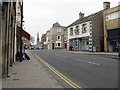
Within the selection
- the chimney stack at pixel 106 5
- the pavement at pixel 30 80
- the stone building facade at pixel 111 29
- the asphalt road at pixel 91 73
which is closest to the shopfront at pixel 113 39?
the stone building facade at pixel 111 29

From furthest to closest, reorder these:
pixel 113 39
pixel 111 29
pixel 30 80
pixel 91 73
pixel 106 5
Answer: pixel 106 5 < pixel 111 29 < pixel 113 39 < pixel 91 73 < pixel 30 80

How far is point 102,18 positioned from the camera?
4666cm

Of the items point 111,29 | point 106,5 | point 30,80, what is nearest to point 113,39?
point 111,29

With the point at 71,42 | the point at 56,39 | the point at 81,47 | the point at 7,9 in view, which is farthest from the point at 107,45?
the point at 56,39

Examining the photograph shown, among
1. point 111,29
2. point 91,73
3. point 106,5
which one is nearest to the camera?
point 91,73

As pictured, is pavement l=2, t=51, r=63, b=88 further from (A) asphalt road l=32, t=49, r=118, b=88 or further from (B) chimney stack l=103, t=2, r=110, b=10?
(B) chimney stack l=103, t=2, r=110, b=10

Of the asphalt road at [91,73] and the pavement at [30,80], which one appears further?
the asphalt road at [91,73]

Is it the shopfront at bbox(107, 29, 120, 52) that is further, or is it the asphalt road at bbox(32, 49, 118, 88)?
the shopfront at bbox(107, 29, 120, 52)

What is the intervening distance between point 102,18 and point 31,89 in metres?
40.9

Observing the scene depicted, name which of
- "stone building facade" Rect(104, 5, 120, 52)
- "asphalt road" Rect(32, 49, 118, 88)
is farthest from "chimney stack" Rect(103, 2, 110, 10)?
"asphalt road" Rect(32, 49, 118, 88)

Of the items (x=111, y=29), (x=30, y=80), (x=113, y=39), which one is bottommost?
(x=30, y=80)

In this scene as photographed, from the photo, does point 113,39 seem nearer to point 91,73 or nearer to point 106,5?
point 106,5

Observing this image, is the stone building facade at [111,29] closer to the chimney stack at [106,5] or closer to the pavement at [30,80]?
the chimney stack at [106,5]

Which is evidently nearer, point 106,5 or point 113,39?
point 113,39
